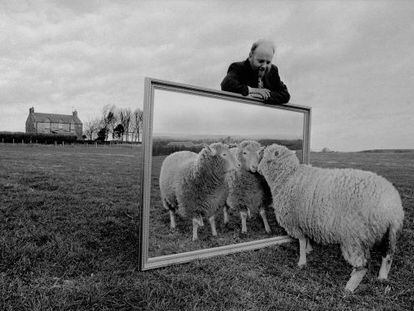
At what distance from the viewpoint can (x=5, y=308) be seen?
2896 millimetres

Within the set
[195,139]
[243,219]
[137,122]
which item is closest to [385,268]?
[243,219]

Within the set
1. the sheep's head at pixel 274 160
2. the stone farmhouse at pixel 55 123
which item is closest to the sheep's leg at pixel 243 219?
the sheep's head at pixel 274 160

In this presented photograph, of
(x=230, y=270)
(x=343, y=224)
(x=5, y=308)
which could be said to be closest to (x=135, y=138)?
(x=230, y=270)

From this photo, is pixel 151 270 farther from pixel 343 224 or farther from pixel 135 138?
pixel 343 224

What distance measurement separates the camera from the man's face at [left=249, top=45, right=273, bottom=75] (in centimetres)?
491

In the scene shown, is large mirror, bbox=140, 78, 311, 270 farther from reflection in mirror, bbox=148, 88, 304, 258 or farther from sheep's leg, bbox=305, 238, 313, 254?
sheep's leg, bbox=305, 238, 313, 254

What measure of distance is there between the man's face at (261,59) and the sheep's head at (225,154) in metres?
1.46

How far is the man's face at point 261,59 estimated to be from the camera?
4910 mm

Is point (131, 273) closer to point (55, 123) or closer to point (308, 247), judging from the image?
point (308, 247)

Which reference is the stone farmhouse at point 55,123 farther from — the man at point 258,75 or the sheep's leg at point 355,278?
the sheep's leg at point 355,278

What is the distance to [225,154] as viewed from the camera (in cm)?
450

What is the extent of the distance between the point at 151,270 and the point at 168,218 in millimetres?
686

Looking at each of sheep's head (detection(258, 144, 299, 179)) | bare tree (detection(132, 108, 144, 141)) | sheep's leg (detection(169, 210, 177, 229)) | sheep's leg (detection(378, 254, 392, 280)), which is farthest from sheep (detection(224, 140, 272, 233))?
sheep's leg (detection(378, 254, 392, 280))

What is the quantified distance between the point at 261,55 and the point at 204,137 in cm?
166
